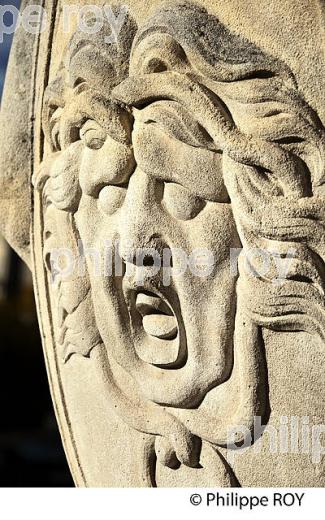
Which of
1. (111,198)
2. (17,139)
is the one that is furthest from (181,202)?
(17,139)

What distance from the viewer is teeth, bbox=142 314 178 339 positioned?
122 centimetres

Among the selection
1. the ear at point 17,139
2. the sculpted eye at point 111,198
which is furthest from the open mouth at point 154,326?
the ear at point 17,139

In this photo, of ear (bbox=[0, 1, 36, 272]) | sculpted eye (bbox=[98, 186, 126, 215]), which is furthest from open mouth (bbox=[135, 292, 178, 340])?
ear (bbox=[0, 1, 36, 272])

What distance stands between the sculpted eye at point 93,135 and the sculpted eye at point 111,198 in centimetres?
6

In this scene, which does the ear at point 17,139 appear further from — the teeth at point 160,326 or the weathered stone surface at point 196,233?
the teeth at point 160,326

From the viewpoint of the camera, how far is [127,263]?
1.24m

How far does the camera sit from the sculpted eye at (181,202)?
45.2 inches

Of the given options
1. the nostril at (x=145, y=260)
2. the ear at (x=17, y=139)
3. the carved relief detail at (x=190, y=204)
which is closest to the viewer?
the carved relief detail at (x=190, y=204)

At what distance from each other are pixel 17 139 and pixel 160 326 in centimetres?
53

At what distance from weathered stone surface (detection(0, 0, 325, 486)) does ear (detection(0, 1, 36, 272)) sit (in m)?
0.16

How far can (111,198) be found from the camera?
1.25 metres

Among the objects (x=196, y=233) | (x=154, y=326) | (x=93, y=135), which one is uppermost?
(x=93, y=135)

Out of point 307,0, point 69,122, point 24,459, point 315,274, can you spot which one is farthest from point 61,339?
point 24,459

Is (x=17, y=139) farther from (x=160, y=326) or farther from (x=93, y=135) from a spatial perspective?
(x=160, y=326)
